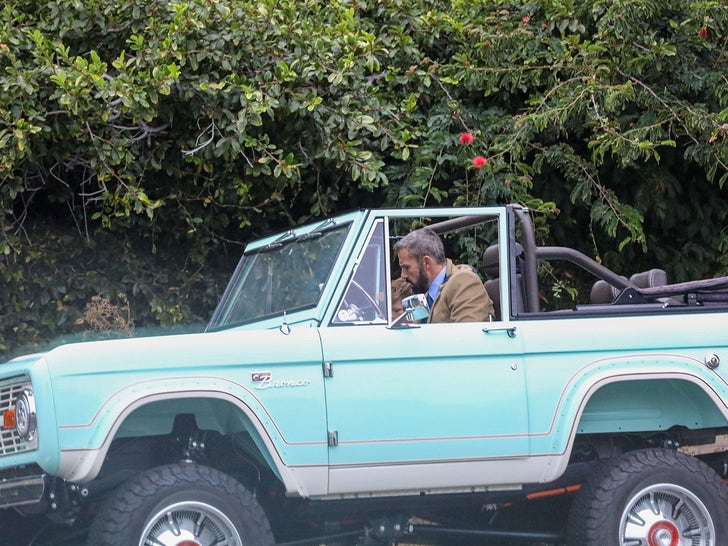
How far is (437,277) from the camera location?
5.61 m

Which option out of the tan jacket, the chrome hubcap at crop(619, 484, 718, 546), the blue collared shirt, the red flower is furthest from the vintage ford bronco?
the red flower

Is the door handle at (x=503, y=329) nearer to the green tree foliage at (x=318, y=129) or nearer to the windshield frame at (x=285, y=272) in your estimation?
the windshield frame at (x=285, y=272)

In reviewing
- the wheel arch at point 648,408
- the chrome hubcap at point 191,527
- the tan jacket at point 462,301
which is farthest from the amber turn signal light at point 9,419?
the wheel arch at point 648,408

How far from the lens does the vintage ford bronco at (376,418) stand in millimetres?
4465

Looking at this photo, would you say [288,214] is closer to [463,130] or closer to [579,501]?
[463,130]

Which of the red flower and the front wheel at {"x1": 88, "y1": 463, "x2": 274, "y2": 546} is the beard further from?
the red flower

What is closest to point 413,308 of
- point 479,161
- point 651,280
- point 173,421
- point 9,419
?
point 173,421

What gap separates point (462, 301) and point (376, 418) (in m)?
0.91

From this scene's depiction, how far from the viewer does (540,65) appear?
26.2ft

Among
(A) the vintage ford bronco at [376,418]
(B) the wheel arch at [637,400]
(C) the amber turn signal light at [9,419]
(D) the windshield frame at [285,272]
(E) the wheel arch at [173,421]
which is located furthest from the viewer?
(D) the windshield frame at [285,272]

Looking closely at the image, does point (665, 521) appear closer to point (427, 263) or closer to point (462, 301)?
point (462, 301)

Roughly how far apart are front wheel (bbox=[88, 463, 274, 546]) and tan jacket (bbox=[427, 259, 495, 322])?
4.58 feet

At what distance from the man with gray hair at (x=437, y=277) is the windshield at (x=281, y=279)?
525mm

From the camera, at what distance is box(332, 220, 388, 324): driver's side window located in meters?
4.91
